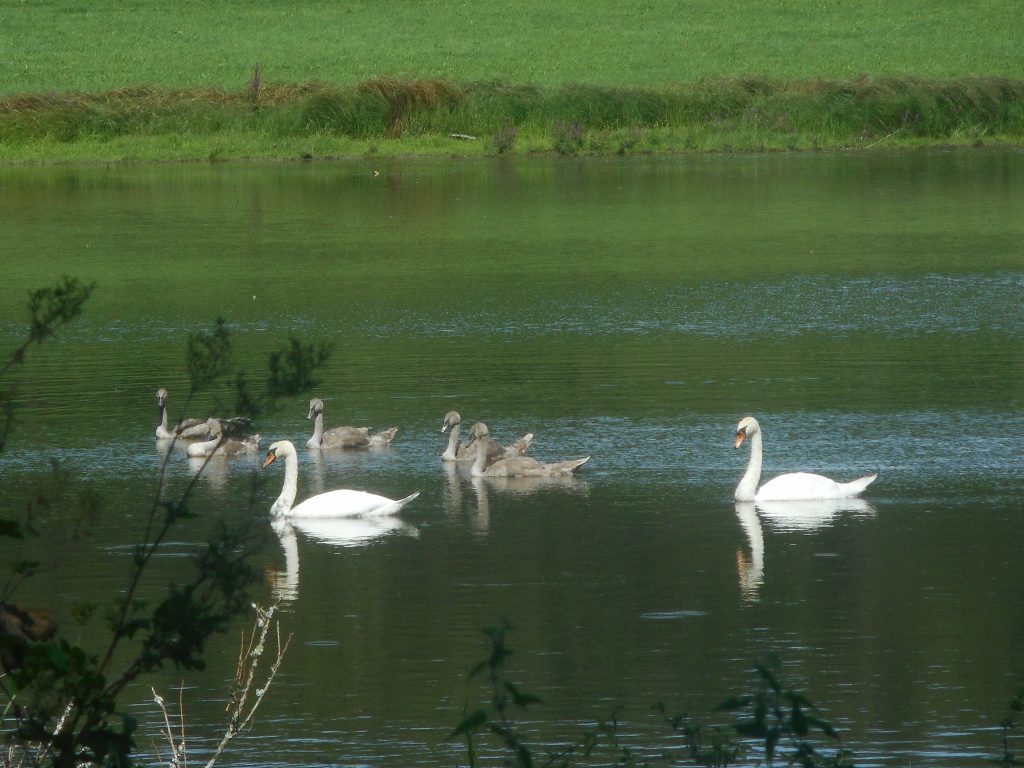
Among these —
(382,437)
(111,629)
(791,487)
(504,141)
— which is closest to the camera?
(111,629)

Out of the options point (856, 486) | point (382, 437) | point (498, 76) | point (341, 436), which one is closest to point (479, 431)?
point (382, 437)

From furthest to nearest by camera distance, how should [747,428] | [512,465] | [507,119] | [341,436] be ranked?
[507,119]
[341,436]
[512,465]
[747,428]

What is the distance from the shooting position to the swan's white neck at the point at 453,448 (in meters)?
13.3

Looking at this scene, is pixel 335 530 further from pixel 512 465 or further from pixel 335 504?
pixel 512 465

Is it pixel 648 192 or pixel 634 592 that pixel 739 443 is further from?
pixel 648 192

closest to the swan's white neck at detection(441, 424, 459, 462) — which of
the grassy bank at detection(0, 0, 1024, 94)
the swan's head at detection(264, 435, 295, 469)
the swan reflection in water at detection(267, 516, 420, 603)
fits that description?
the swan's head at detection(264, 435, 295, 469)

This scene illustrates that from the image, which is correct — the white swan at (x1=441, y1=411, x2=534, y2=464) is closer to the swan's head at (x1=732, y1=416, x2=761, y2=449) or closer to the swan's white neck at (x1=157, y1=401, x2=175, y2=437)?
the swan's head at (x1=732, y1=416, x2=761, y2=449)

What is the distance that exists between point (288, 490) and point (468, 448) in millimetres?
1820

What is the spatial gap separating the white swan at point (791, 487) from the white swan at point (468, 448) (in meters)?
1.74

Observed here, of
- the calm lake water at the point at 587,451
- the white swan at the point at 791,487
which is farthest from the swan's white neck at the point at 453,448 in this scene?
the white swan at the point at 791,487

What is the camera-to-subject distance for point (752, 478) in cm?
→ 1203

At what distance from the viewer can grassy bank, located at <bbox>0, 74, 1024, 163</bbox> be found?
39.2 metres

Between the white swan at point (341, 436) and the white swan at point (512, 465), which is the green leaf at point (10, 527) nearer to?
the white swan at point (512, 465)

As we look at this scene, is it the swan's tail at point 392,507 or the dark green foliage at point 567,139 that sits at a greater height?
the dark green foliage at point 567,139
